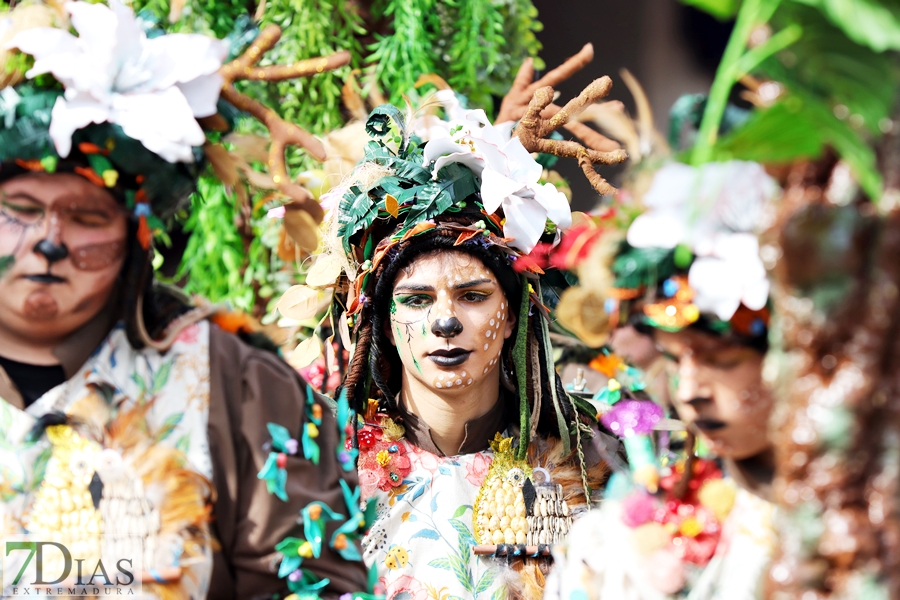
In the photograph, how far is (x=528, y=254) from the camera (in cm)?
254

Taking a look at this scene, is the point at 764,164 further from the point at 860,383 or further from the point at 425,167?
the point at 425,167

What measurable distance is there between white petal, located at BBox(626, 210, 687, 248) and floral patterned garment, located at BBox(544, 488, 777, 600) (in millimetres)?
419

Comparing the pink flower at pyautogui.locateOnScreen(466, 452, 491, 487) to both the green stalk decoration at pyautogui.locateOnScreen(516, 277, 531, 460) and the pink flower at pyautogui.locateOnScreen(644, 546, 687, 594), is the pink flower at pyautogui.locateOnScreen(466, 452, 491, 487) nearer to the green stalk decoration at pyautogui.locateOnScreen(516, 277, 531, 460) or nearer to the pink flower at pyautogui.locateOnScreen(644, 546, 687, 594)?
the green stalk decoration at pyautogui.locateOnScreen(516, 277, 531, 460)

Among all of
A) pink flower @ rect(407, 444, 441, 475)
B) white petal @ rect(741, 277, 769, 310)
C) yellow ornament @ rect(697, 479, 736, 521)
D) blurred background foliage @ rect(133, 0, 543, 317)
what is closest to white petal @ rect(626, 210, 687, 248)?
white petal @ rect(741, 277, 769, 310)

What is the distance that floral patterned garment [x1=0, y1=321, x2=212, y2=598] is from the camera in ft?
5.32

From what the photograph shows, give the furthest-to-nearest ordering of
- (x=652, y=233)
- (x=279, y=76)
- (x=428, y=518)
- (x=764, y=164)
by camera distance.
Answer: (x=428, y=518) < (x=279, y=76) < (x=652, y=233) < (x=764, y=164)

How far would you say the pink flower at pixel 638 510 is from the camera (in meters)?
1.63

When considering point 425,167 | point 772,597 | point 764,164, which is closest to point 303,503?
point 772,597

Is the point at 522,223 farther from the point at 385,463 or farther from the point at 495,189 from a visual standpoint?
the point at 385,463

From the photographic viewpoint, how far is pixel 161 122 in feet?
5.19

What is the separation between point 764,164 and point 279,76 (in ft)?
2.67

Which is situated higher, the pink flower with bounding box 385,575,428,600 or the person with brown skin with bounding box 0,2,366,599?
the person with brown skin with bounding box 0,2,366,599

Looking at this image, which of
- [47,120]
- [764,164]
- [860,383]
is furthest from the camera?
[47,120]

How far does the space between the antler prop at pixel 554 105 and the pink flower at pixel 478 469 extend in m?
0.83
